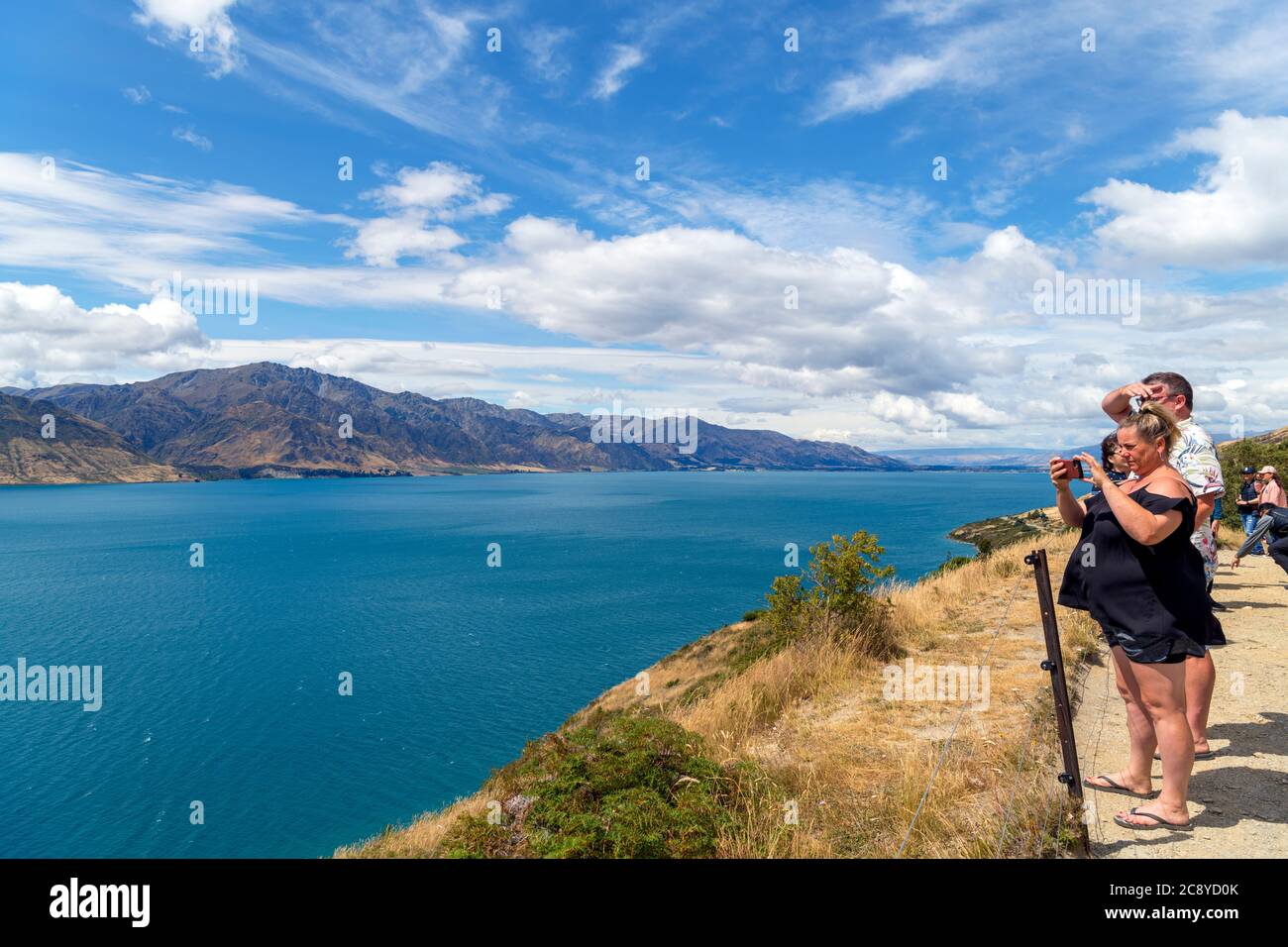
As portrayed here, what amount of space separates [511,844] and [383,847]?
597cm

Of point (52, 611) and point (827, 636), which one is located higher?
point (827, 636)

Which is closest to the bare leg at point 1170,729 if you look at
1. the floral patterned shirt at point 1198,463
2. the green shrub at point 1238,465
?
the floral patterned shirt at point 1198,463

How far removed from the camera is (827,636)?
1005cm

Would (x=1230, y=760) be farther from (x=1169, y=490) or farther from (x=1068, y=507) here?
(x=1169, y=490)

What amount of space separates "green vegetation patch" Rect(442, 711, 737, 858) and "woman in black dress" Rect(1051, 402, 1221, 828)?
2.95m

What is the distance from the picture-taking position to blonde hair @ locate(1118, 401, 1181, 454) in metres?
4.18

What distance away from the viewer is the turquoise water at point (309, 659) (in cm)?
2520

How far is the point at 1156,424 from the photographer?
13.7 feet

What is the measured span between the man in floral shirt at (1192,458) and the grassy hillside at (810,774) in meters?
1.20

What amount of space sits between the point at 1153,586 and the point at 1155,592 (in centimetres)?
4

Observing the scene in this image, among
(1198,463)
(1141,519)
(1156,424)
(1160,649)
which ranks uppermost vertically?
(1156,424)

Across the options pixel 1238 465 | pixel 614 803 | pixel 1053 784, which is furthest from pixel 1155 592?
pixel 1238 465
